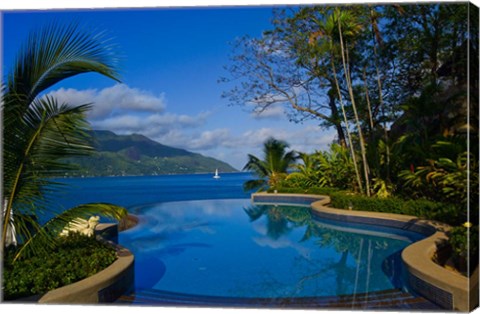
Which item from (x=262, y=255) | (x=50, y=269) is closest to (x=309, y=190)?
(x=262, y=255)

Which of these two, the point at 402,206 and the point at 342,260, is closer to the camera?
the point at 342,260

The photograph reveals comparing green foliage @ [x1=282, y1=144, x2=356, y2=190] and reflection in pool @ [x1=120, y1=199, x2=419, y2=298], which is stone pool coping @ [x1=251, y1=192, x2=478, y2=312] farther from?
green foliage @ [x1=282, y1=144, x2=356, y2=190]

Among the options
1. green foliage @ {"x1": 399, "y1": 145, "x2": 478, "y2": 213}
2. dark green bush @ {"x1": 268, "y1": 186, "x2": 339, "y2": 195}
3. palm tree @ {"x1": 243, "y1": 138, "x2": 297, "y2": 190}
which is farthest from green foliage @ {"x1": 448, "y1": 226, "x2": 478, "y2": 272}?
palm tree @ {"x1": 243, "y1": 138, "x2": 297, "y2": 190}

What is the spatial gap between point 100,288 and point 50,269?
524mm

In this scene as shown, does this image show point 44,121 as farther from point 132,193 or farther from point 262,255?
point 132,193

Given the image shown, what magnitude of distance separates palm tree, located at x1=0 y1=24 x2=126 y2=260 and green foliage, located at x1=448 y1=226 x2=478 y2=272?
11.9ft

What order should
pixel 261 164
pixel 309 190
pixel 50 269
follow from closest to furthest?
1. pixel 50 269
2. pixel 309 190
3. pixel 261 164

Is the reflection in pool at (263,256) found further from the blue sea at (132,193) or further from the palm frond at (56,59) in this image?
the blue sea at (132,193)

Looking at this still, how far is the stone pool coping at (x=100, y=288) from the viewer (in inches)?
162

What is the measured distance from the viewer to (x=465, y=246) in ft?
16.2

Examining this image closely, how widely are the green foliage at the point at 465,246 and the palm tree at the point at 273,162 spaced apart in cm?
1285

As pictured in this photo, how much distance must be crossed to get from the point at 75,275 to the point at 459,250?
430cm

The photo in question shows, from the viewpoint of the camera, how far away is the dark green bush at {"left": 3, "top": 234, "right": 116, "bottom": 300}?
427cm

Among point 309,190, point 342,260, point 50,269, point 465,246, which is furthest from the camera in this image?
point 309,190
